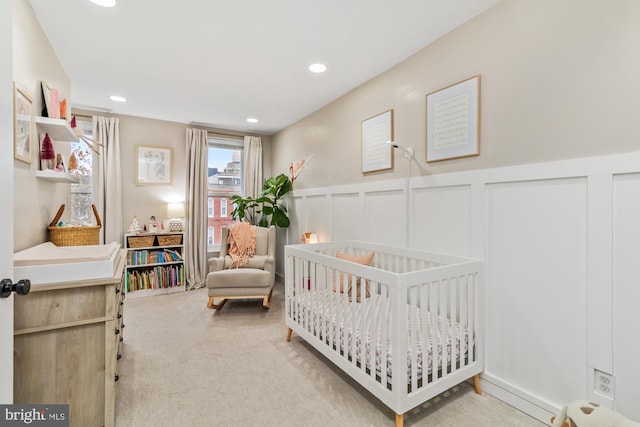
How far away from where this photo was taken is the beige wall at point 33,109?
1617mm

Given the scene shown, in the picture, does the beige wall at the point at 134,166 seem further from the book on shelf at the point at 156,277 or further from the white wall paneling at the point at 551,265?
the white wall paneling at the point at 551,265

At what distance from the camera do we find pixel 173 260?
4.07 metres

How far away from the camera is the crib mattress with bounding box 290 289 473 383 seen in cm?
162

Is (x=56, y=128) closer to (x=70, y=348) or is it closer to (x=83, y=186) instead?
(x=70, y=348)

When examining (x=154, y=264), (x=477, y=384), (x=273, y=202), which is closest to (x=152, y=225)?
(x=154, y=264)

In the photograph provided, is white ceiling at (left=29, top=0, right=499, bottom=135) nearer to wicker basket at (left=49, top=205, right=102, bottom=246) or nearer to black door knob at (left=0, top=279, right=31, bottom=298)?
wicker basket at (left=49, top=205, right=102, bottom=246)

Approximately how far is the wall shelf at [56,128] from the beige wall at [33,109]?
0.23ft

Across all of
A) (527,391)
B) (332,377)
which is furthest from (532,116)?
(332,377)

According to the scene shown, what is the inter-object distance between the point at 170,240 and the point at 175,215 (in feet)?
1.16

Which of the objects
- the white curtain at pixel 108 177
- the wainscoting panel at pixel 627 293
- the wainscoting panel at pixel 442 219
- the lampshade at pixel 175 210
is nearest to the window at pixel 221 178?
the lampshade at pixel 175 210

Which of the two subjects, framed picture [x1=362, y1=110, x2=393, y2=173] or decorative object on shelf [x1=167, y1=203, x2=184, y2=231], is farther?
decorative object on shelf [x1=167, y1=203, x2=184, y2=231]

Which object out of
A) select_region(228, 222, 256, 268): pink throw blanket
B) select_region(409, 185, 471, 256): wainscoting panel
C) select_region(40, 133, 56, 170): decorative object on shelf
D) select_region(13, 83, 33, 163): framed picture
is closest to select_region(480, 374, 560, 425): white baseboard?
select_region(409, 185, 471, 256): wainscoting panel

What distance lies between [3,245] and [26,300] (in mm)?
588

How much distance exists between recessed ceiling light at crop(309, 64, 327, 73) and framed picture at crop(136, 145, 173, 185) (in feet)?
8.90
